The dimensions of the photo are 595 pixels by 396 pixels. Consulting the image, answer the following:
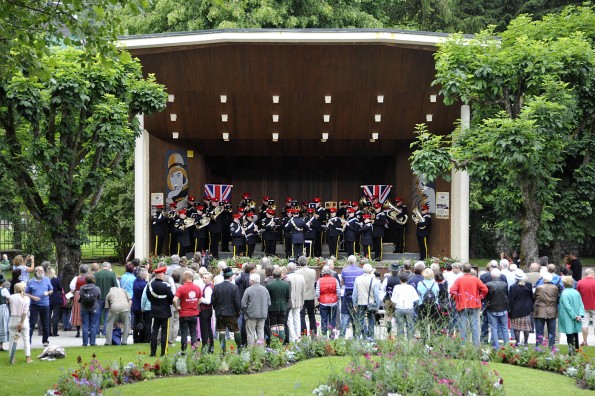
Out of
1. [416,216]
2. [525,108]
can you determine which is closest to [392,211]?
[416,216]

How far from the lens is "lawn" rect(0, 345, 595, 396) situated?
1007 centimetres

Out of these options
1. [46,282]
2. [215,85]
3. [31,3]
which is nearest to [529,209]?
[215,85]

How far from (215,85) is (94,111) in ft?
16.6

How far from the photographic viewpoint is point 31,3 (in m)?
10.6

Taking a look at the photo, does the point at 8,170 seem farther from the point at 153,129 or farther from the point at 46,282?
the point at 153,129

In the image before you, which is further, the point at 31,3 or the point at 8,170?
the point at 8,170

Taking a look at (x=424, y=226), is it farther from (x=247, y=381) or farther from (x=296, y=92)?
(x=247, y=381)

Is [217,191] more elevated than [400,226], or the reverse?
[217,191]

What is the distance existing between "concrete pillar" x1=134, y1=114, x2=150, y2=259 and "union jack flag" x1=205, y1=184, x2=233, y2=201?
278 cm

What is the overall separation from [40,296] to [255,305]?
3784 mm

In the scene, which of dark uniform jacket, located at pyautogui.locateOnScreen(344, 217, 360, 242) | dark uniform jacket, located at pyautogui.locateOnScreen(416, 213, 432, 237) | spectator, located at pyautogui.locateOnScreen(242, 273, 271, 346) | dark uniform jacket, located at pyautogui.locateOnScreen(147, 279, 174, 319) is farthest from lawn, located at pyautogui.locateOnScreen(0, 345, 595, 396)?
dark uniform jacket, located at pyautogui.locateOnScreen(416, 213, 432, 237)

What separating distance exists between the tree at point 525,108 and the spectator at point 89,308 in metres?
7.74

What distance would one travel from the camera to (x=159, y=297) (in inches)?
468

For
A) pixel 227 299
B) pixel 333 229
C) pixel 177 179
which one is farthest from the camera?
pixel 177 179
